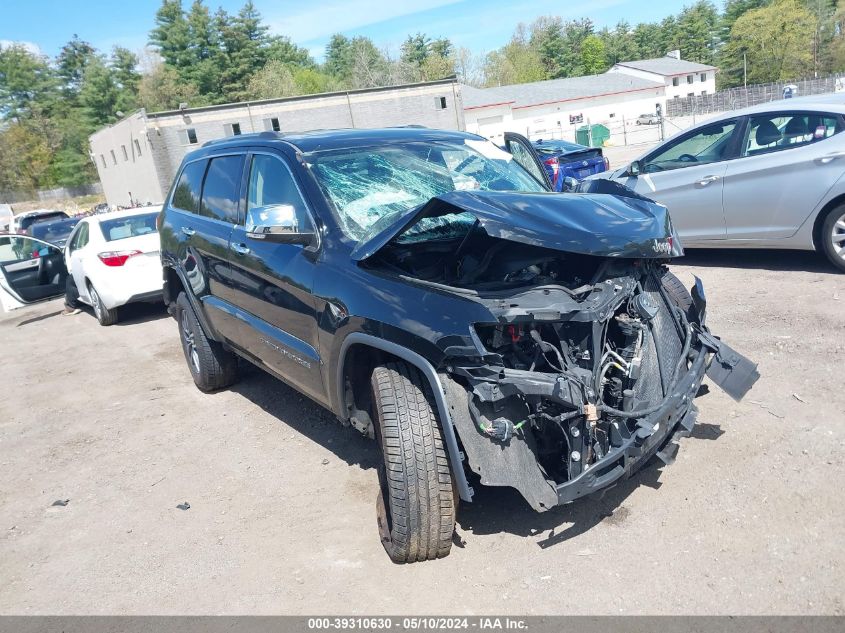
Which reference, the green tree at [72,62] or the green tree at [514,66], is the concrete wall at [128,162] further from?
the green tree at [514,66]

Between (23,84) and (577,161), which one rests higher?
(23,84)

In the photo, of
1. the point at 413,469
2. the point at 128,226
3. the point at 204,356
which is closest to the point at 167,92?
the point at 128,226

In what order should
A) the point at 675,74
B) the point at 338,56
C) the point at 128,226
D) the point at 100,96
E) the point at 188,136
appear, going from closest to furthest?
the point at 128,226 → the point at 188,136 → the point at 100,96 → the point at 675,74 → the point at 338,56

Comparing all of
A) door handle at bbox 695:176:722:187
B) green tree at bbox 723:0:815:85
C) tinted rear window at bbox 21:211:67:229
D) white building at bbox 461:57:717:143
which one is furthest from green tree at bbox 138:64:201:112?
door handle at bbox 695:176:722:187

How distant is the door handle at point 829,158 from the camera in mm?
6121

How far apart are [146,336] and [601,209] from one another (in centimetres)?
685

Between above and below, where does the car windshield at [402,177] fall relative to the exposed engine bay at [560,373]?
above

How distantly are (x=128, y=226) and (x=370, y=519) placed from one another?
7.14 m

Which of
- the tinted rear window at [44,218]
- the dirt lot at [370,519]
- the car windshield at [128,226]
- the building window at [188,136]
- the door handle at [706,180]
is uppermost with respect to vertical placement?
the building window at [188,136]

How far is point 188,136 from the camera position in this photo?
145ft

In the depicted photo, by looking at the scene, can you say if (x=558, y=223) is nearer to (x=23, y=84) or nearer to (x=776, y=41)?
(x=776, y=41)

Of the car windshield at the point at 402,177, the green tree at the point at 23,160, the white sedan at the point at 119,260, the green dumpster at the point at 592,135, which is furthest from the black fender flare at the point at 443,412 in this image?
the green tree at the point at 23,160

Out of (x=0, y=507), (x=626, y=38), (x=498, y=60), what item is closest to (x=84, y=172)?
(x=498, y=60)

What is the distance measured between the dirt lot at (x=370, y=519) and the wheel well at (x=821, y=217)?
0.95 metres
